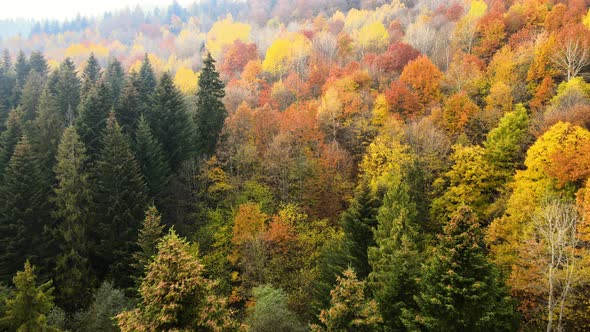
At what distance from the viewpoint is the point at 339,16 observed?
117m

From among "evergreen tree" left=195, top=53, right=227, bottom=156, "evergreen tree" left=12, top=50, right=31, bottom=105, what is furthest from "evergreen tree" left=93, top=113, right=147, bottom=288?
"evergreen tree" left=12, top=50, right=31, bottom=105

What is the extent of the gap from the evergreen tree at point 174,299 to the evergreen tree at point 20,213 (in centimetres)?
2398

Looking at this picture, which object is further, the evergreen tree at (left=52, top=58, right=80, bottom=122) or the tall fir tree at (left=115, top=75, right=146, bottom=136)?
the evergreen tree at (left=52, top=58, right=80, bottom=122)

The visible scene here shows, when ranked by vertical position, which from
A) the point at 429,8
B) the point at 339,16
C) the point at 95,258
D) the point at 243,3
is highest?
the point at 243,3

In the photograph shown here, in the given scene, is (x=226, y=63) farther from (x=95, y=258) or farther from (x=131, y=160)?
(x=95, y=258)

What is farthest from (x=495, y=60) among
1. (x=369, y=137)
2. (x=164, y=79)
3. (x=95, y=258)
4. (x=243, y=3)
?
→ (x=243, y=3)

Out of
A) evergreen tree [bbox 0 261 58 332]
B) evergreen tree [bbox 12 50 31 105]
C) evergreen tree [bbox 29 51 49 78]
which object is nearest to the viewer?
evergreen tree [bbox 0 261 58 332]

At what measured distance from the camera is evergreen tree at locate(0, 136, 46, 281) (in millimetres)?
32469

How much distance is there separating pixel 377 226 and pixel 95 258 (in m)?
24.5

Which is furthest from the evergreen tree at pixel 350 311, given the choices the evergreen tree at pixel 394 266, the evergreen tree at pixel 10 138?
the evergreen tree at pixel 10 138

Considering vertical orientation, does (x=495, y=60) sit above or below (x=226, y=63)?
below

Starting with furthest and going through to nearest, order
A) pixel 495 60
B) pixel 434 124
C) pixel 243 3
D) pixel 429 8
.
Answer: pixel 243 3, pixel 429 8, pixel 495 60, pixel 434 124

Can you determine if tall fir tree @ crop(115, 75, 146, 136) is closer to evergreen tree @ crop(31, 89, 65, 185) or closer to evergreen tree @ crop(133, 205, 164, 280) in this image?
evergreen tree @ crop(31, 89, 65, 185)

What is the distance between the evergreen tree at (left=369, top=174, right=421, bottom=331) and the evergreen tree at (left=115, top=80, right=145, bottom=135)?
31.8 metres
